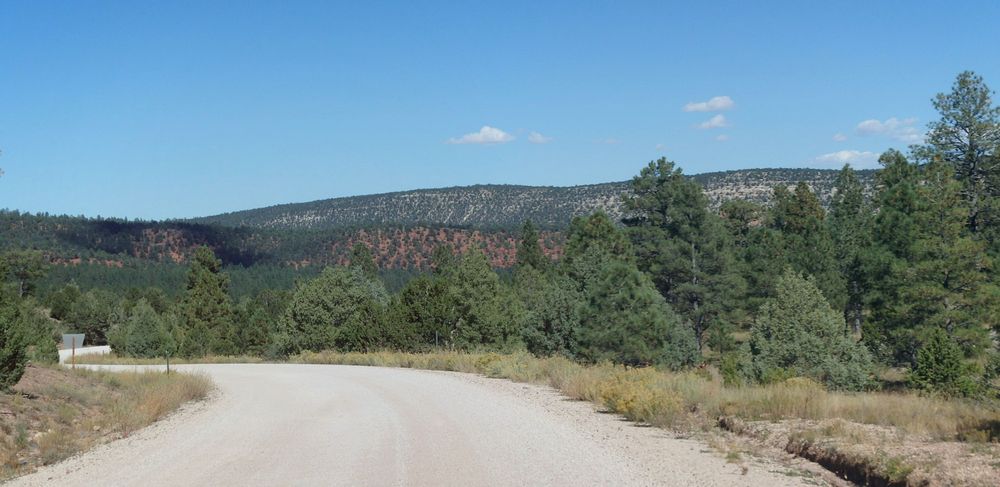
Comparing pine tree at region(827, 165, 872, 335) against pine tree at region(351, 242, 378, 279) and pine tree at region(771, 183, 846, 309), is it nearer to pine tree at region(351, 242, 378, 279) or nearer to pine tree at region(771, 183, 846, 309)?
pine tree at region(771, 183, 846, 309)

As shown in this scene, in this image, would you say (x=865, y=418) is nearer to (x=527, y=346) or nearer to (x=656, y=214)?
(x=527, y=346)

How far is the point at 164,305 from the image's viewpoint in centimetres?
9312

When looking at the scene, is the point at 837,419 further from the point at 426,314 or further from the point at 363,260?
the point at 363,260

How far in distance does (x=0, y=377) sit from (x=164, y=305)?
273ft

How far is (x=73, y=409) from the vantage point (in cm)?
1574

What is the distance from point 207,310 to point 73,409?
57.7 m

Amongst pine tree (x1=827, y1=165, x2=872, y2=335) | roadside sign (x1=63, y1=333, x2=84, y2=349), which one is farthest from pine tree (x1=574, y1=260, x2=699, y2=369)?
roadside sign (x1=63, y1=333, x2=84, y2=349)

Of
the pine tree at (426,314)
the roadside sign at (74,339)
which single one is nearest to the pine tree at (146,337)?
the pine tree at (426,314)

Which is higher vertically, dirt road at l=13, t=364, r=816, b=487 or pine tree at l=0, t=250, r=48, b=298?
dirt road at l=13, t=364, r=816, b=487

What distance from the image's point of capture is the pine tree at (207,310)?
66.6 metres

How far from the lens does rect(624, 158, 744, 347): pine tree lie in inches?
2409

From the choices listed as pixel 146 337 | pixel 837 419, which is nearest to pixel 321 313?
pixel 146 337

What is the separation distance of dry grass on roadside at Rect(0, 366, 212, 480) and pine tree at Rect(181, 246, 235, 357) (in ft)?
151

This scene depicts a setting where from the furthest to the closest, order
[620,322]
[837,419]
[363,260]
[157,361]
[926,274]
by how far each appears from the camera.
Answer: [363,260] < [926,274] < [157,361] < [620,322] < [837,419]
